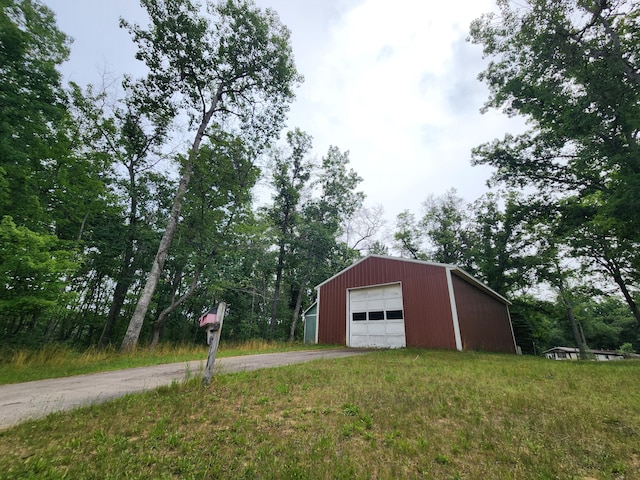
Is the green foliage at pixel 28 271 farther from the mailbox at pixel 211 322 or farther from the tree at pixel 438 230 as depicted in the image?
the tree at pixel 438 230

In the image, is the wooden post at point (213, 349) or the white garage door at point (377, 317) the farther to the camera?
the white garage door at point (377, 317)

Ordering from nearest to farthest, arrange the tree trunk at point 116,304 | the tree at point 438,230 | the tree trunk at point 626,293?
the tree trunk at point 116,304, the tree trunk at point 626,293, the tree at point 438,230

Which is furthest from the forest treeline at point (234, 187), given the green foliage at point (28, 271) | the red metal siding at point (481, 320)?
the red metal siding at point (481, 320)

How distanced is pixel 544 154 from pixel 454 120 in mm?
5251

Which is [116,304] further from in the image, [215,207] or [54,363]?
[54,363]

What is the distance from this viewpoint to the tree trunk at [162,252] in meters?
9.31

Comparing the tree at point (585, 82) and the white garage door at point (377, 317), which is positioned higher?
the tree at point (585, 82)

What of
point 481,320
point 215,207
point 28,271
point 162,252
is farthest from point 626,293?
point 28,271

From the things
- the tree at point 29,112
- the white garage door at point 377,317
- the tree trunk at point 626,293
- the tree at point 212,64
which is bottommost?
the white garage door at point 377,317

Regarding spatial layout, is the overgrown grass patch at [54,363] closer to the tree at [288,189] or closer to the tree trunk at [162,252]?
the tree trunk at [162,252]

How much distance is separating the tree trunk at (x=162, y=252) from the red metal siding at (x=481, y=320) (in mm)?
11707

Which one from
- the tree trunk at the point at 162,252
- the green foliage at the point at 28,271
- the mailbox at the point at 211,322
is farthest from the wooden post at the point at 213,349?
the tree trunk at the point at 162,252

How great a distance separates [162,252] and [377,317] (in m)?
9.38

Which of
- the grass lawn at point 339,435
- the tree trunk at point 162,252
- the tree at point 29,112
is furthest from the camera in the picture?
the tree trunk at point 162,252
